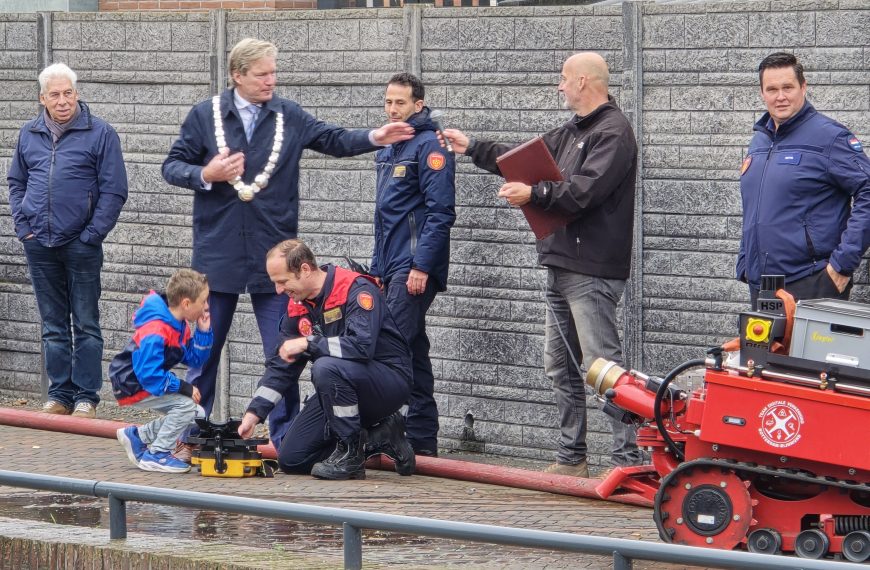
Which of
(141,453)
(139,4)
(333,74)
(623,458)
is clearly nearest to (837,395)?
(623,458)

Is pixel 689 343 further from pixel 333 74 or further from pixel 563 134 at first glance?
pixel 333 74

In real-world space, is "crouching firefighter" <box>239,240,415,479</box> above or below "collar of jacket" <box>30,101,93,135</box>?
below

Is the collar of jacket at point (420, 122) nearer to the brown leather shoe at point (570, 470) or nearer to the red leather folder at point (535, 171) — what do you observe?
the red leather folder at point (535, 171)

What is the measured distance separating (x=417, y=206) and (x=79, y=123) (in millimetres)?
2434

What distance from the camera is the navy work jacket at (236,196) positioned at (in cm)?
891

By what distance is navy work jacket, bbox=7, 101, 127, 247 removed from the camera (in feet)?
32.5

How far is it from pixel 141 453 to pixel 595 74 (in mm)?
3005

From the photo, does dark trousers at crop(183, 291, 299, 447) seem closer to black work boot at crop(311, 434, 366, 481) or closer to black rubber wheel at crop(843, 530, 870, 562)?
black work boot at crop(311, 434, 366, 481)

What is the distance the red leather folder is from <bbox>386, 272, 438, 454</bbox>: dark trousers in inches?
36.6

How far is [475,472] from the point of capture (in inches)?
327

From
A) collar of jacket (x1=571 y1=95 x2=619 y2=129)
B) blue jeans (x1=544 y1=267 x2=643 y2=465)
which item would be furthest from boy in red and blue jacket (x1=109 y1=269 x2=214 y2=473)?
collar of jacket (x1=571 y1=95 x2=619 y2=129)

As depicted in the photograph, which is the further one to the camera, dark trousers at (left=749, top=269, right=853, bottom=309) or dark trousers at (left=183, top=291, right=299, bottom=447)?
dark trousers at (left=183, top=291, right=299, bottom=447)

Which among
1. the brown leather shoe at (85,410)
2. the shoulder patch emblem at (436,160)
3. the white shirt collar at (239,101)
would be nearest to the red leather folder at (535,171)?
the shoulder patch emblem at (436,160)

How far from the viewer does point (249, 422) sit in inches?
322
